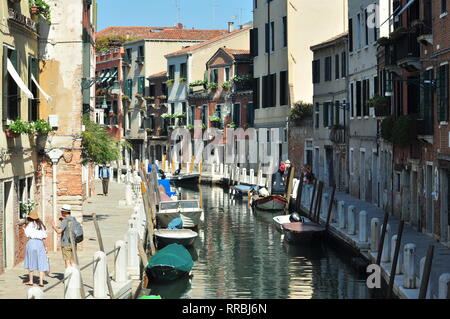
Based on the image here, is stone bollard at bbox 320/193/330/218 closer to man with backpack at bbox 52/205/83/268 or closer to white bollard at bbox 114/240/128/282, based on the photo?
white bollard at bbox 114/240/128/282

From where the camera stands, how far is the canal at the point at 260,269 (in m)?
20.2

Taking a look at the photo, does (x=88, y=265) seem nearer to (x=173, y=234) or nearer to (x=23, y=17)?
(x=23, y=17)

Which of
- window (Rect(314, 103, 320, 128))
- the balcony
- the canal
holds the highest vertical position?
the balcony

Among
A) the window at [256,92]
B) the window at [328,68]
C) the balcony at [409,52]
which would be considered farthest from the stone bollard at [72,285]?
the window at [256,92]

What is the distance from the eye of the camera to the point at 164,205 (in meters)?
29.8

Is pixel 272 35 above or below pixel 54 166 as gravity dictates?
above

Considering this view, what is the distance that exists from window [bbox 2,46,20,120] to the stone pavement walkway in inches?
109

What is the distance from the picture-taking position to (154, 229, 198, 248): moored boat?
84.6ft

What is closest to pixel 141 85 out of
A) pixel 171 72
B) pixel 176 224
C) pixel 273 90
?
pixel 171 72

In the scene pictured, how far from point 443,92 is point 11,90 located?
949cm

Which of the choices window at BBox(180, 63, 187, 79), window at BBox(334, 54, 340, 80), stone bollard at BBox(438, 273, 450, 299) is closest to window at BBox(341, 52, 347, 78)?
window at BBox(334, 54, 340, 80)

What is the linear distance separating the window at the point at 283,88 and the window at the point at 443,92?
24398mm

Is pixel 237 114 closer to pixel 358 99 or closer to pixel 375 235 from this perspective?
pixel 358 99

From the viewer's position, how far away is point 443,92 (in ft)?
73.4
